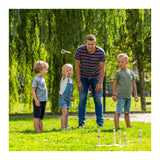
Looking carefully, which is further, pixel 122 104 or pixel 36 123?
pixel 122 104

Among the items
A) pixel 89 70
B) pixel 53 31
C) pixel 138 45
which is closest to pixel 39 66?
pixel 89 70

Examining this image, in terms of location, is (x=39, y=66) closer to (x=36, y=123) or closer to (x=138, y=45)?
(x=36, y=123)

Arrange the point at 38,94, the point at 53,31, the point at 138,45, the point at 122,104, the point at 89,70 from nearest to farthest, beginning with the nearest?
the point at 38,94 < the point at 122,104 < the point at 89,70 < the point at 53,31 < the point at 138,45

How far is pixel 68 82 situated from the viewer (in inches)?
270

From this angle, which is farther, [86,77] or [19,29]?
[19,29]

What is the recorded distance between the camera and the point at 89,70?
6988 mm

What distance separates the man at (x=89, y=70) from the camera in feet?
22.7

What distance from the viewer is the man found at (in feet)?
22.7

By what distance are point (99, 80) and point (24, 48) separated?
463 cm

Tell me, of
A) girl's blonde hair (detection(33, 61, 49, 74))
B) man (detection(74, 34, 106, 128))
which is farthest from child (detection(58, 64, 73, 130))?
girl's blonde hair (detection(33, 61, 49, 74))

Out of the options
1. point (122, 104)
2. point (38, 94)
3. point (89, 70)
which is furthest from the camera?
point (89, 70)
